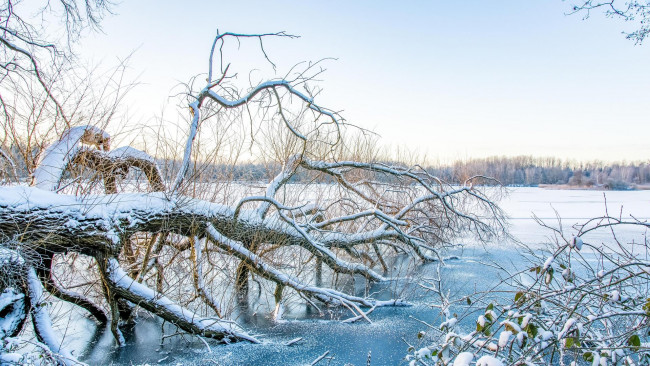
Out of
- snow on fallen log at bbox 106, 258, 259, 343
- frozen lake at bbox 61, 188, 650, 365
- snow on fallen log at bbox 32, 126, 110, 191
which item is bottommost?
frozen lake at bbox 61, 188, 650, 365

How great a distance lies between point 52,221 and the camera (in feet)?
12.0

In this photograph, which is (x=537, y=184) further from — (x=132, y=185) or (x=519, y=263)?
(x=132, y=185)

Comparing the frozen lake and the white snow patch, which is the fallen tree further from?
the white snow patch

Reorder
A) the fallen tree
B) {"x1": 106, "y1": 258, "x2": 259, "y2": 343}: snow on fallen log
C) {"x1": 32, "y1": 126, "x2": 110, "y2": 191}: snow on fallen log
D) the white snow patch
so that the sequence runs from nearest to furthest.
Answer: the white snow patch, the fallen tree, {"x1": 106, "y1": 258, "x2": 259, "y2": 343}: snow on fallen log, {"x1": 32, "y1": 126, "x2": 110, "y2": 191}: snow on fallen log

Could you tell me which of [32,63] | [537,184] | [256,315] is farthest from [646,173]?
[32,63]

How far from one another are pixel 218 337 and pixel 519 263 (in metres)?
6.55

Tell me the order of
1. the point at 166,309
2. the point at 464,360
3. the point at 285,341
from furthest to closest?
the point at 285,341 → the point at 166,309 → the point at 464,360

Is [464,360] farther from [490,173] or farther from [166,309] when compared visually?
[490,173]

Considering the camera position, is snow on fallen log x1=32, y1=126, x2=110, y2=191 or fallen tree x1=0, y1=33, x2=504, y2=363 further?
snow on fallen log x1=32, y1=126, x2=110, y2=191

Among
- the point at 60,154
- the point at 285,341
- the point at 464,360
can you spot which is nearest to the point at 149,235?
the point at 60,154

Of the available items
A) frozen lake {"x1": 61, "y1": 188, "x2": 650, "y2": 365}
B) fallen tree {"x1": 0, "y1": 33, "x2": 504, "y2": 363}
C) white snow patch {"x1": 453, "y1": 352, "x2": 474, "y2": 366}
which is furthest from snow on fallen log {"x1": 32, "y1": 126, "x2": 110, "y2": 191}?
white snow patch {"x1": 453, "y1": 352, "x2": 474, "y2": 366}

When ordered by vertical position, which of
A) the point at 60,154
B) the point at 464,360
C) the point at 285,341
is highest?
the point at 60,154

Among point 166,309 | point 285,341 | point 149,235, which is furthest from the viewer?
point 149,235

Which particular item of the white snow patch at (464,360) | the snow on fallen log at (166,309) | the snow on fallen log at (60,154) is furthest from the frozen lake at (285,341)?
the white snow patch at (464,360)
